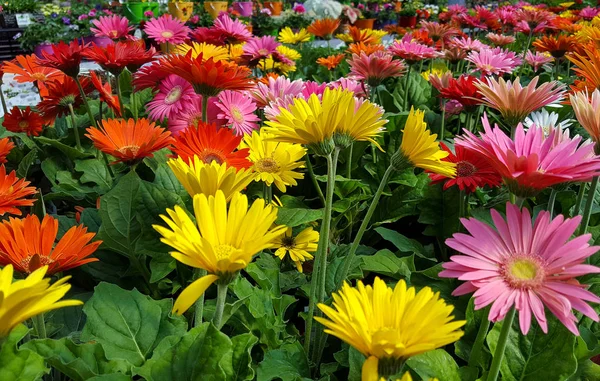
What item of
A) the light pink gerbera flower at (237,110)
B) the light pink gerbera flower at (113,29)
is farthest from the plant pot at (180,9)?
the light pink gerbera flower at (237,110)

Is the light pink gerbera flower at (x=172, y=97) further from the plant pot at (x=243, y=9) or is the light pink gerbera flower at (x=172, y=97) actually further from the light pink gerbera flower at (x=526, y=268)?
the plant pot at (x=243, y=9)

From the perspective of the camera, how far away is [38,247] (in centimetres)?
77

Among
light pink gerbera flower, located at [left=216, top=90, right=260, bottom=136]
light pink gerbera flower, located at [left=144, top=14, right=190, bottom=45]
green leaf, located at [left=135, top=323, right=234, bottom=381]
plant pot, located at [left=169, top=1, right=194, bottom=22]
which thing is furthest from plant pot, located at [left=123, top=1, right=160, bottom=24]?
green leaf, located at [left=135, top=323, right=234, bottom=381]

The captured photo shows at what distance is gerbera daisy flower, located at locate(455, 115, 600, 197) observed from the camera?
0.61m

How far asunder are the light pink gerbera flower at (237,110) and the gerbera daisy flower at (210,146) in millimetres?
371

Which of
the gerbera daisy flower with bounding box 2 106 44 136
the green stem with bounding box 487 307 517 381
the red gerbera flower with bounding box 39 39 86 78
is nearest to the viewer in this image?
the green stem with bounding box 487 307 517 381

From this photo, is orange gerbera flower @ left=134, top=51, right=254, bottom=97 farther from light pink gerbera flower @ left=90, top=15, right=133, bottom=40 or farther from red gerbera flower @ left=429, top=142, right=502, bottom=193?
light pink gerbera flower @ left=90, top=15, right=133, bottom=40

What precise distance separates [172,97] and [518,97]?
83 centimetres

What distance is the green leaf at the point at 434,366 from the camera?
0.71m

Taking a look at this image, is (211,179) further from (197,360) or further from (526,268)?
(526,268)

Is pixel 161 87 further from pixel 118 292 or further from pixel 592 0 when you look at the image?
pixel 592 0

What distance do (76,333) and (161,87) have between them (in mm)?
723

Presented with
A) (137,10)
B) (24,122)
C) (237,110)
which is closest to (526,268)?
(237,110)

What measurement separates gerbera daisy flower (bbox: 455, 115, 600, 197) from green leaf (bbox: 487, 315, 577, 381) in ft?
0.81
